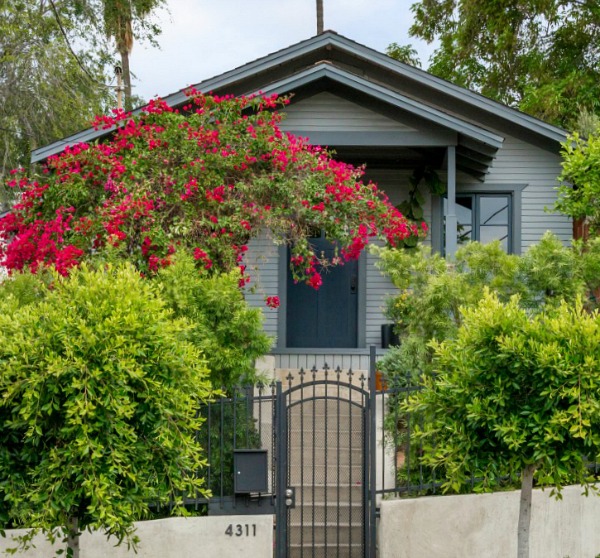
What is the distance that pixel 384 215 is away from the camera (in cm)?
1270

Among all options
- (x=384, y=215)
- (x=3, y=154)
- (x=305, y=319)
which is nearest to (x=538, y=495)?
(x=384, y=215)

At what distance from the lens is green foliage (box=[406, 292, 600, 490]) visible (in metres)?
6.87

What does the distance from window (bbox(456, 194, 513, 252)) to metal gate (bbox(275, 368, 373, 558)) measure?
4.72 meters

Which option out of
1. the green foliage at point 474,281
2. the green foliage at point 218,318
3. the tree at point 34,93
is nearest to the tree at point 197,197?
the green foliage at point 218,318

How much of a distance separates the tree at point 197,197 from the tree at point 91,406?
467 centimetres

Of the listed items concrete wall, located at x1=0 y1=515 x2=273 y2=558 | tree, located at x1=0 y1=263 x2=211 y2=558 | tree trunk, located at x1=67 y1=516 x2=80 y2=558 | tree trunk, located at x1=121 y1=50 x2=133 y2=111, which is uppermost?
tree trunk, located at x1=121 y1=50 x2=133 y2=111

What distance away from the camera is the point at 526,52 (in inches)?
999

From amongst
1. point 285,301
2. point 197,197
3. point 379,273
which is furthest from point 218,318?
point 379,273

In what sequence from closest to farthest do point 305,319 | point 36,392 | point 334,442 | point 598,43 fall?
point 36,392 → point 334,442 → point 305,319 → point 598,43

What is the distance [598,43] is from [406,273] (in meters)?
16.6

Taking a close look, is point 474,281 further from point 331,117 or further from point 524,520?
point 331,117

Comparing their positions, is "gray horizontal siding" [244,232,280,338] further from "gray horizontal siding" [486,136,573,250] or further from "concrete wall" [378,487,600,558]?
"concrete wall" [378,487,600,558]

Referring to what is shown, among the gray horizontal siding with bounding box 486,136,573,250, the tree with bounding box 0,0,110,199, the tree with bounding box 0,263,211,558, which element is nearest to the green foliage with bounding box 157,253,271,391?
the tree with bounding box 0,263,211,558

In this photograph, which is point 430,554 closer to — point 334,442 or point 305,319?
point 334,442
